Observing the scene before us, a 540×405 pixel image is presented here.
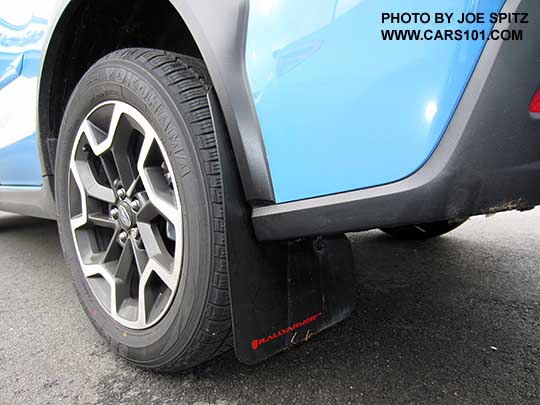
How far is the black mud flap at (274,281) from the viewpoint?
966 mm

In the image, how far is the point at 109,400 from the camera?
3.64 feet

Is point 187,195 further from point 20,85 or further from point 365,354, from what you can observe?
point 20,85

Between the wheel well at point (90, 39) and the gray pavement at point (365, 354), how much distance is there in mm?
682

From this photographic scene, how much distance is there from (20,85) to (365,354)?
6.04ft

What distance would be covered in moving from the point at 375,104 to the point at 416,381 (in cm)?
82

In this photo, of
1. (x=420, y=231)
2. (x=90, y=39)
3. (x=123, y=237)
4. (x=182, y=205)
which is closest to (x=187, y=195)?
(x=182, y=205)

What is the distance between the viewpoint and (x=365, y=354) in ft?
4.25

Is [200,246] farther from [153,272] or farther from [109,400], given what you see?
[109,400]

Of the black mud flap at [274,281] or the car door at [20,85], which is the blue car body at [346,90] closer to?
the black mud flap at [274,281]

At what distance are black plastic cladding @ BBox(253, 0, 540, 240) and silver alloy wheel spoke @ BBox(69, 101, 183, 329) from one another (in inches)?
20.9

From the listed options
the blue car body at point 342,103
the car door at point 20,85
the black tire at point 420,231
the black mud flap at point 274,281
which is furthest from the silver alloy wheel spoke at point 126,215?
the black tire at point 420,231

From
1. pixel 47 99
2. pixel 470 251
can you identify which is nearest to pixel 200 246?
pixel 47 99

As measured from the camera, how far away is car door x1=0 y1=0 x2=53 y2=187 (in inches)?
64.8

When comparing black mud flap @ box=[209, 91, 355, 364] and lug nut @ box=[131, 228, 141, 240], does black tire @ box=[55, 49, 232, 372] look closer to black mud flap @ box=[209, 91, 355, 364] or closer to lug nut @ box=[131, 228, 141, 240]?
black mud flap @ box=[209, 91, 355, 364]
